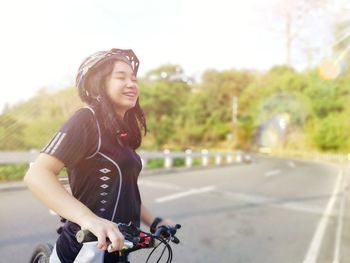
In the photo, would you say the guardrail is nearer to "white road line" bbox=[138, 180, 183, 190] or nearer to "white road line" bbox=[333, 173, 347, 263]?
"white road line" bbox=[138, 180, 183, 190]

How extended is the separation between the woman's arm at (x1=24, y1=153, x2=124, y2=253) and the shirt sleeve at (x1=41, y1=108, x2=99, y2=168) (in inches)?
1.3

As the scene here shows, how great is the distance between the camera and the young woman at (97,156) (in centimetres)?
130

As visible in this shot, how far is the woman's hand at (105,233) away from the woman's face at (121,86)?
0.44 meters

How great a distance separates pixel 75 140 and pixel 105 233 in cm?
33

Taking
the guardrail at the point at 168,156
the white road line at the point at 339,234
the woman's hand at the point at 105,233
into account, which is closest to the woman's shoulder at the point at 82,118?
the woman's hand at the point at 105,233

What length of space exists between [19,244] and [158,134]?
19627 millimetres

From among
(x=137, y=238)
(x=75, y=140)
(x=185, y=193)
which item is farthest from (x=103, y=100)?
(x=185, y=193)

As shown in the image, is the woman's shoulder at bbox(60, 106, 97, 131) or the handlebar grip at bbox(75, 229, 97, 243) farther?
the woman's shoulder at bbox(60, 106, 97, 131)

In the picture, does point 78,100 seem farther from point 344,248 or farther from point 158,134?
point 158,134

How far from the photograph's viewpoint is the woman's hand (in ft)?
→ 3.97

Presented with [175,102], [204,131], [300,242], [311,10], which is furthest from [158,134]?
[311,10]

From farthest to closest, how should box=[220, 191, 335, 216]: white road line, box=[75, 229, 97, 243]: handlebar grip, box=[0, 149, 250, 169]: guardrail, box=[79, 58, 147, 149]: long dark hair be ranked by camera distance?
box=[220, 191, 335, 216]: white road line < box=[0, 149, 250, 169]: guardrail < box=[79, 58, 147, 149]: long dark hair < box=[75, 229, 97, 243]: handlebar grip

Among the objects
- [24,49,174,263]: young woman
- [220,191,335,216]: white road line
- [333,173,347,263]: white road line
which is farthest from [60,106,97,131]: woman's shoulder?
[220,191,335,216]: white road line

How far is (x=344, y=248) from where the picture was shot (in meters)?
5.36
